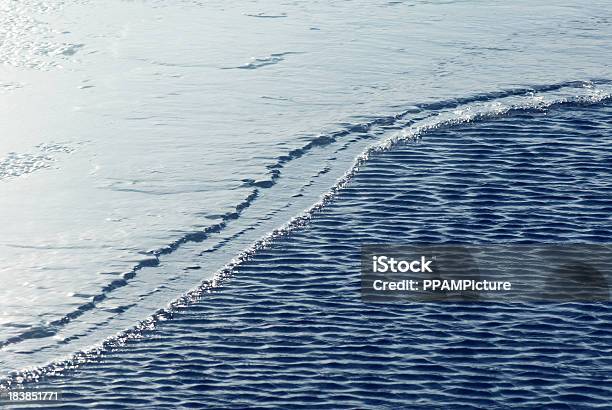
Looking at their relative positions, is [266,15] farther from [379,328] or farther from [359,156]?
[379,328]

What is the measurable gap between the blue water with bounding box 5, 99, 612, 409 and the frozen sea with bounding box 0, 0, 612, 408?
0.03 m

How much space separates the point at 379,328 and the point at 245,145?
3403 mm

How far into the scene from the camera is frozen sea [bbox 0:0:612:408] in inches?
307

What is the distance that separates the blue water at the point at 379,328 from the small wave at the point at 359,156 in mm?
34

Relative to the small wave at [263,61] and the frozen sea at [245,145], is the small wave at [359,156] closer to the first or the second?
the frozen sea at [245,145]

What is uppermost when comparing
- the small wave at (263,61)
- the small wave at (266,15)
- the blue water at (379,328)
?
the small wave at (266,15)

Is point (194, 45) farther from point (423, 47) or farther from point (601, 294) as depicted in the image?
point (601, 294)

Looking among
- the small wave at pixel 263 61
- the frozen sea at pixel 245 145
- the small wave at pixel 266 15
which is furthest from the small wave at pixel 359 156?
the small wave at pixel 266 15

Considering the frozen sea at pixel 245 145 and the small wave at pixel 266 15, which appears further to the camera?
the small wave at pixel 266 15

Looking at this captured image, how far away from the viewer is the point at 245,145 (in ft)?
34.4

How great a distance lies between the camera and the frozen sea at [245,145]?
7785mm

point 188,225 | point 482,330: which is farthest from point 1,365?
point 482,330

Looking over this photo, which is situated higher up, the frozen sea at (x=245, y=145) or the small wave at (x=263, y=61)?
the small wave at (x=263, y=61)

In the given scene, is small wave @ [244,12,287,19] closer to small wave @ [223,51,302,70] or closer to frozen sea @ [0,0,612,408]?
frozen sea @ [0,0,612,408]
